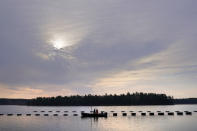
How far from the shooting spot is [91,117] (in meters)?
141

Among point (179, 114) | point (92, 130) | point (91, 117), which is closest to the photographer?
point (92, 130)

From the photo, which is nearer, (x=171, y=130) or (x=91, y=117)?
(x=171, y=130)

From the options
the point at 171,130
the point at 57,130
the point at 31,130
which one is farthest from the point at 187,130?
the point at 31,130

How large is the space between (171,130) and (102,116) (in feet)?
167

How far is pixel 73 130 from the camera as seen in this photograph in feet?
285

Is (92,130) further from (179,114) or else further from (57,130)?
(179,114)

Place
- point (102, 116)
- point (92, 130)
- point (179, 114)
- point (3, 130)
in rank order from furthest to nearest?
point (179, 114) < point (102, 116) < point (92, 130) < point (3, 130)

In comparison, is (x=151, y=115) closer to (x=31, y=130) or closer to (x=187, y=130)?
(x=187, y=130)

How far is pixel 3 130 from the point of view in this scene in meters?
82.2

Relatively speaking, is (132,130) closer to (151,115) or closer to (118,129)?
(118,129)

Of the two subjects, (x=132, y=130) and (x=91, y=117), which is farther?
(x=91, y=117)

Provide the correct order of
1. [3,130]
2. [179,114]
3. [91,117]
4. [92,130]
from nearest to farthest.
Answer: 1. [3,130]
2. [92,130]
3. [91,117]
4. [179,114]

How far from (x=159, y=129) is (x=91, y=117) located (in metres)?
57.7

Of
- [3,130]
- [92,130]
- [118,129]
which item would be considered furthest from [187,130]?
[3,130]
